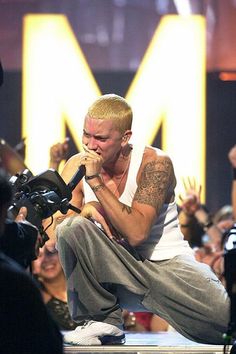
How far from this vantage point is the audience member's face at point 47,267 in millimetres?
6809

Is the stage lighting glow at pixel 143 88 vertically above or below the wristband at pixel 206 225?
above

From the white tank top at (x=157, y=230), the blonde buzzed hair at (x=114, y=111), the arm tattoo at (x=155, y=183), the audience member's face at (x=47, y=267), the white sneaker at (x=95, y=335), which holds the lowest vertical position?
the audience member's face at (x=47, y=267)

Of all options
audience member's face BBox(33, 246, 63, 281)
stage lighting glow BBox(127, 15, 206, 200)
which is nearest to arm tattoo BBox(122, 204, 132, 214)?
audience member's face BBox(33, 246, 63, 281)

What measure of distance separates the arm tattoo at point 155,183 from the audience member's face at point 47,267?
199 cm

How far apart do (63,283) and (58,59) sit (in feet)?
9.91

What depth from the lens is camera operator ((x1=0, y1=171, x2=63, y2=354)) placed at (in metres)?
3.07

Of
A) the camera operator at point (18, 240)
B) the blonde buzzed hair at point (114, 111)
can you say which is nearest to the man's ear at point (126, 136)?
the blonde buzzed hair at point (114, 111)

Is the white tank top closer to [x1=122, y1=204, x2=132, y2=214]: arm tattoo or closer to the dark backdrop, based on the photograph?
[x1=122, y1=204, x2=132, y2=214]: arm tattoo

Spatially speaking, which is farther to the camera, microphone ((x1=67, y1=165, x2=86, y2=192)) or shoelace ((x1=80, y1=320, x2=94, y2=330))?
shoelace ((x1=80, y1=320, x2=94, y2=330))

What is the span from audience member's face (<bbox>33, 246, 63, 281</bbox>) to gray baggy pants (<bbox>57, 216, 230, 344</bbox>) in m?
1.84

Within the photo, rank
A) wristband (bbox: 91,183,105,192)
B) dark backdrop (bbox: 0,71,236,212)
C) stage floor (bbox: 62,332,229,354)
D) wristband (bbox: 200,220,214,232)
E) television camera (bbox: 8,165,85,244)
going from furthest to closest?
dark backdrop (bbox: 0,71,236,212)
wristband (bbox: 200,220,214,232)
wristband (bbox: 91,183,105,192)
stage floor (bbox: 62,332,229,354)
television camera (bbox: 8,165,85,244)

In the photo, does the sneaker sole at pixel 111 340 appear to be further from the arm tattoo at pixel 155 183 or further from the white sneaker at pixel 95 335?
the arm tattoo at pixel 155 183

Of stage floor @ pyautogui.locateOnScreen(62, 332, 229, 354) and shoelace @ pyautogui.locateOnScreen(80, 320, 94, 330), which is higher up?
shoelace @ pyautogui.locateOnScreen(80, 320, 94, 330)

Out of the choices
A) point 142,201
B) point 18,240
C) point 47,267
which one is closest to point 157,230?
point 142,201
